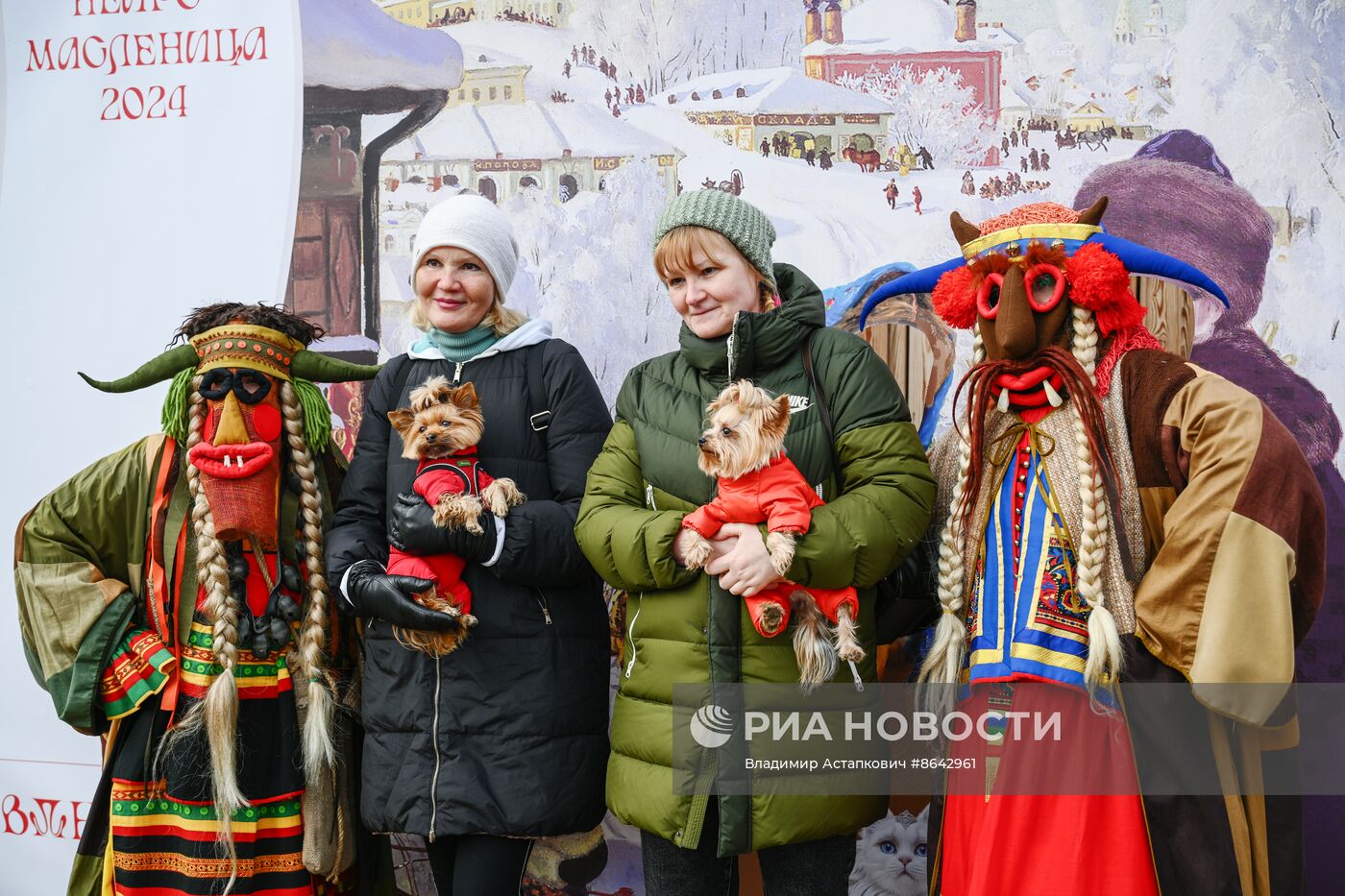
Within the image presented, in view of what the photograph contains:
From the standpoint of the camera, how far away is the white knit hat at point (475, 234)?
111 inches

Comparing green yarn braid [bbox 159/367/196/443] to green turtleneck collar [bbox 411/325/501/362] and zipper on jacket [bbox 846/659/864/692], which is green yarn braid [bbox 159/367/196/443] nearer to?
green turtleneck collar [bbox 411/325/501/362]

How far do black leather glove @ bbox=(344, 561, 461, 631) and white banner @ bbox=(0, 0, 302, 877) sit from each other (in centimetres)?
169

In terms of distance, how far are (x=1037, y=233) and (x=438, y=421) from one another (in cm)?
141

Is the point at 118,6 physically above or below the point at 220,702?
above

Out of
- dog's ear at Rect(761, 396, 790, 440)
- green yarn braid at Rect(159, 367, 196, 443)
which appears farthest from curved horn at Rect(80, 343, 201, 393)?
dog's ear at Rect(761, 396, 790, 440)

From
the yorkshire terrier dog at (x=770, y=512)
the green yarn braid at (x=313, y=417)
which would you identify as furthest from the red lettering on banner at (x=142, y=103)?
the yorkshire terrier dog at (x=770, y=512)

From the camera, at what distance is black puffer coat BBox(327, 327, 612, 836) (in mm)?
2602

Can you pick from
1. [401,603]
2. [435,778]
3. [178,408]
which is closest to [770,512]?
[401,603]

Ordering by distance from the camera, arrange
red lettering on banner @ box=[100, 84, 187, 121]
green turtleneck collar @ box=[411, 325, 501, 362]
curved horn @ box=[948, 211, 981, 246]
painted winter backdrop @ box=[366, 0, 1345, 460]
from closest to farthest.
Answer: curved horn @ box=[948, 211, 981, 246] → green turtleneck collar @ box=[411, 325, 501, 362] → painted winter backdrop @ box=[366, 0, 1345, 460] → red lettering on banner @ box=[100, 84, 187, 121]

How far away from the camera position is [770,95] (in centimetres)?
349

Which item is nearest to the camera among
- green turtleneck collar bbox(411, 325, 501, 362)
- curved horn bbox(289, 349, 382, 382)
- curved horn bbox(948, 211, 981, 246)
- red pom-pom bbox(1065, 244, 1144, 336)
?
red pom-pom bbox(1065, 244, 1144, 336)

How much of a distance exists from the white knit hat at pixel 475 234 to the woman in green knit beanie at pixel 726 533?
0.48m

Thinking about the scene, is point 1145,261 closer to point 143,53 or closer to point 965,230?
Result: point 965,230

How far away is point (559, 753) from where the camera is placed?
2645 millimetres
